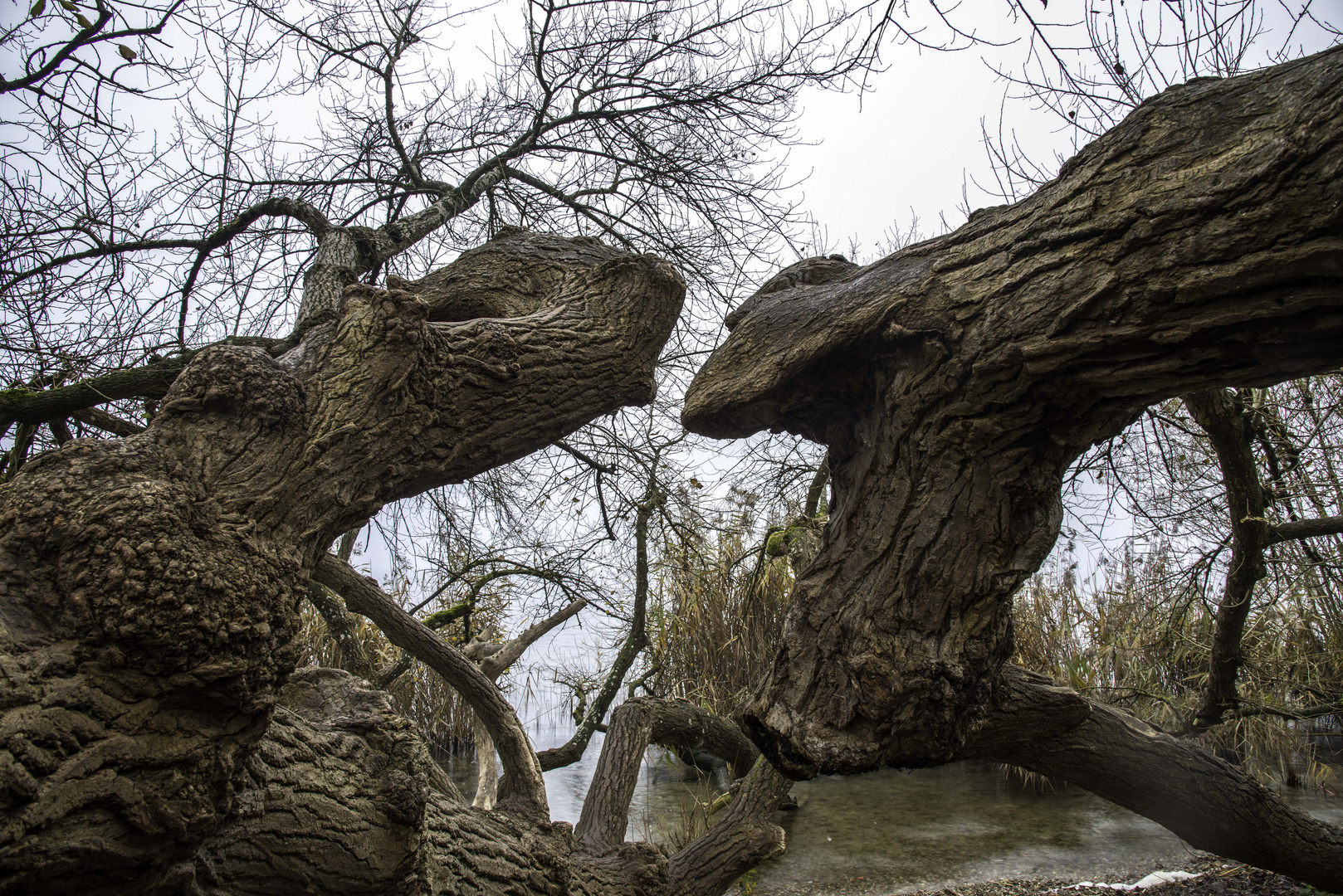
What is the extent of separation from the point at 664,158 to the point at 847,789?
5.95 metres

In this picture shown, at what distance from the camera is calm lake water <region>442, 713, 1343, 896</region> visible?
4.83 metres

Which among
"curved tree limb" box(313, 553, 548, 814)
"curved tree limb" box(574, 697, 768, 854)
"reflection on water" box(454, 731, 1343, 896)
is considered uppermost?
"curved tree limb" box(313, 553, 548, 814)

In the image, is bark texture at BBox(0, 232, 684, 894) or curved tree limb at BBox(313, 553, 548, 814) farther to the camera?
curved tree limb at BBox(313, 553, 548, 814)

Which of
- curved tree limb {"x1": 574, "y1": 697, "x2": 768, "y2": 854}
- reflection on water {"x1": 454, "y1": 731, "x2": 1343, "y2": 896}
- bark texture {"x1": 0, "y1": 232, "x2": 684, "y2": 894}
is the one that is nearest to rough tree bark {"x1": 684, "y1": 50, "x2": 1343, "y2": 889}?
bark texture {"x1": 0, "y1": 232, "x2": 684, "y2": 894}

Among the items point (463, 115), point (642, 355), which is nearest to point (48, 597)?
point (642, 355)

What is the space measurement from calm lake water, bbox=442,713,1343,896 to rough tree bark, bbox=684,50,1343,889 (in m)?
3.23

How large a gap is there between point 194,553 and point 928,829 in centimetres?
604

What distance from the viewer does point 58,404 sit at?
2.71 meters

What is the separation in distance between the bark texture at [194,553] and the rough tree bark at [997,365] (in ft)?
2.26

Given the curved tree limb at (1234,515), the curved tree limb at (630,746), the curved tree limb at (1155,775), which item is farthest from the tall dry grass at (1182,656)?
the curved tree limb at (630,746)

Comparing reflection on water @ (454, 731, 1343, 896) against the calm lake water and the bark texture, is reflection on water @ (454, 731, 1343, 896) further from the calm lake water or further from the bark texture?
the bark texture

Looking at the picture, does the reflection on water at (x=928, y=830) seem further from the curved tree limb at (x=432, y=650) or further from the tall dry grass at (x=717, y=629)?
the curved tree limb at (x=432, y=650)

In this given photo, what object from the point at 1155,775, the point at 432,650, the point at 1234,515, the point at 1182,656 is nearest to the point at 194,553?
the point at 432,650

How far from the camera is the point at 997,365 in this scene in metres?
1.51
